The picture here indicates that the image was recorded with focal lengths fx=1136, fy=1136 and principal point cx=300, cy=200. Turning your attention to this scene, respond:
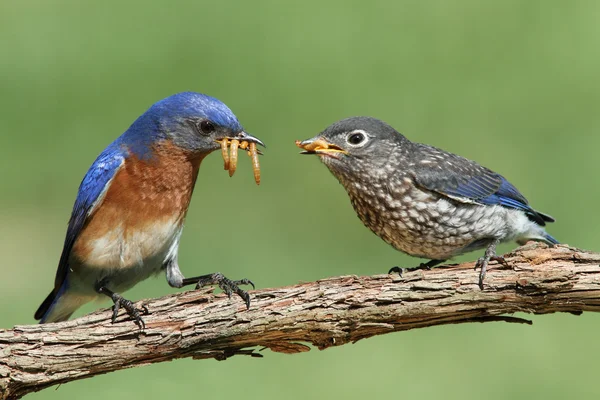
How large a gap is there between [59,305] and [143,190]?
3.42 feet

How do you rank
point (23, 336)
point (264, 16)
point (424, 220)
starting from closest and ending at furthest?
point (23, 336)
point (424, 220)
point (264, 16)

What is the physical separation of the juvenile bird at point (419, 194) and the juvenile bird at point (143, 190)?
608mm

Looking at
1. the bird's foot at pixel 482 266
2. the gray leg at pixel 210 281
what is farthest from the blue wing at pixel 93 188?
the bird's foot at pixel 482 266

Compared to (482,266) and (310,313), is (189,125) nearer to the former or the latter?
(310,313)

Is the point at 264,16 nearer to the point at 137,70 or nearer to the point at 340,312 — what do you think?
the point at 137,70

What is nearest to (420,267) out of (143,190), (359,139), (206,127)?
(359,139)

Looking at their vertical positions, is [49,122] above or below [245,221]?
above

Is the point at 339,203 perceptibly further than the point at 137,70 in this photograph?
No

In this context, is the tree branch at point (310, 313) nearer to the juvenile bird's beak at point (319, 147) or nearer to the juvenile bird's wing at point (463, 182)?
the juvenile bird's wing at point (463, 182)

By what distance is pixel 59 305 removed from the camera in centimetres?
733

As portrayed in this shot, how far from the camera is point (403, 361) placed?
9.34m

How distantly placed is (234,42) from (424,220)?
7.02m

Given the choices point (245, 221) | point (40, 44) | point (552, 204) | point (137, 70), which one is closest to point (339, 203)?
point (245, 221)

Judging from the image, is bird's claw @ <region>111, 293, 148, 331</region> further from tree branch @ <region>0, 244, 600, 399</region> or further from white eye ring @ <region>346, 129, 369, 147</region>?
white eye ring @ <region>346, 129, 369, 147</region>
